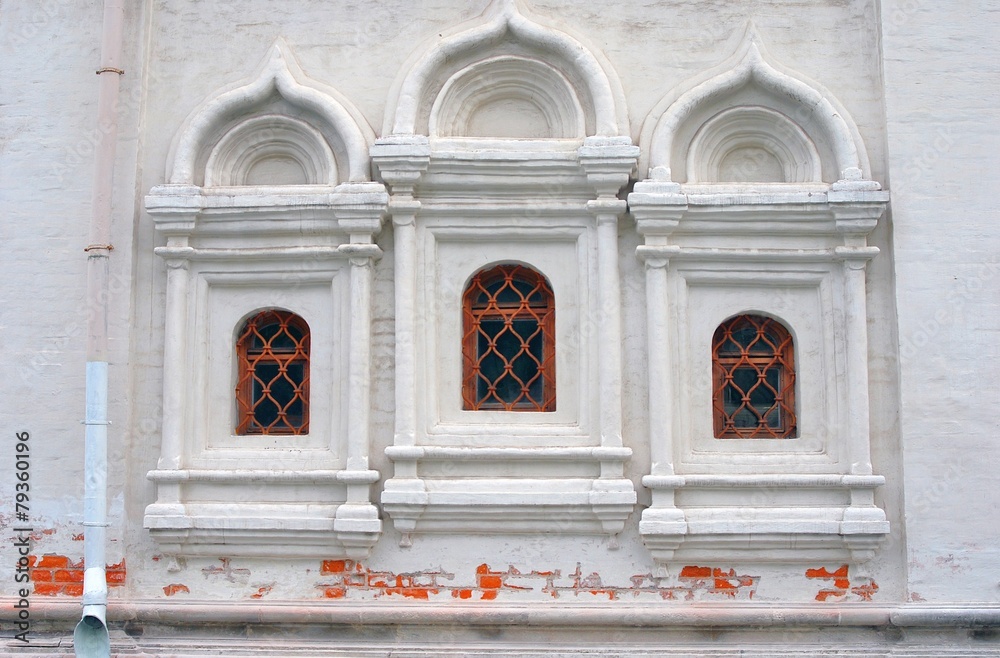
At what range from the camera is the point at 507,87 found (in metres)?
7.04

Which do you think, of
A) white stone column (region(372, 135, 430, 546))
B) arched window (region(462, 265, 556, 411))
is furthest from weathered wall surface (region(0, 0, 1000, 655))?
arched window (region(462, 265, 556, 411))

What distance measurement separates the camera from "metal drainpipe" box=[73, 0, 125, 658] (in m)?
→ 6.28

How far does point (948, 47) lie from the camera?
673 centimetres

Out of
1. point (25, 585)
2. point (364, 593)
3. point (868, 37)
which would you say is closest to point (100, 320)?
point (25, 585)

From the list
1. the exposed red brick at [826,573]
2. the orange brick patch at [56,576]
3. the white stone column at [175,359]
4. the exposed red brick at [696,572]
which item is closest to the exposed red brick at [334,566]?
the white stone column at [175,359]

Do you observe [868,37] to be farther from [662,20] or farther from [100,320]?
[100,320]

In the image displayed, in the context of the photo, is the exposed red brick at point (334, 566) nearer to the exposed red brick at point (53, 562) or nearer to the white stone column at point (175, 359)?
the white stone column at point (175, 359)

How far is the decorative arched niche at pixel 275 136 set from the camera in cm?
686

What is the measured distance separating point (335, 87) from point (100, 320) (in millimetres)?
2015

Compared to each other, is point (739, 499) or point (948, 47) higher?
point (948, 47)

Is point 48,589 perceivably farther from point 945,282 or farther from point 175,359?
point 945,282

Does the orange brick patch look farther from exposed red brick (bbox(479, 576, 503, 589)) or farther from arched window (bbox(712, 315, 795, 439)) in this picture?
arched window (bbox(712, 315, 795, 439))

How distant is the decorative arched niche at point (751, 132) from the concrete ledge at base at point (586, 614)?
253 centimetres

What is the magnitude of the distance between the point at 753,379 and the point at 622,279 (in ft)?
3.28
